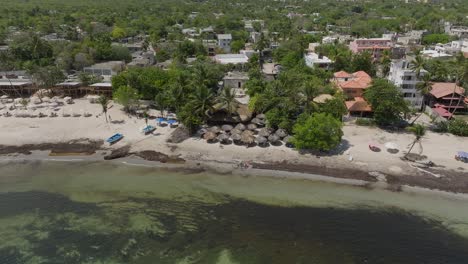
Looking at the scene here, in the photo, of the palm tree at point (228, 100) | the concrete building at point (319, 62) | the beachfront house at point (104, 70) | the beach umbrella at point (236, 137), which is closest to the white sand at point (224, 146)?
the beach umbrella at point (236, 137)

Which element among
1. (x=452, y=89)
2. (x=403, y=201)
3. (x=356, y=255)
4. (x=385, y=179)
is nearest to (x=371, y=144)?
(x=385, y=179)

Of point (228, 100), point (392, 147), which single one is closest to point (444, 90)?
point (392, 147)

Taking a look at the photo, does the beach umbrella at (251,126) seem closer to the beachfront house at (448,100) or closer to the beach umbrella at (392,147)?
the beach umbrella at (392,147)

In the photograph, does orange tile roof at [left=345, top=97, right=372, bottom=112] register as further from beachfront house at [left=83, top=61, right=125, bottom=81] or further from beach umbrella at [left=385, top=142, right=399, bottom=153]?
beachfront house at [left=83, top=61, right=125, bottom=81]

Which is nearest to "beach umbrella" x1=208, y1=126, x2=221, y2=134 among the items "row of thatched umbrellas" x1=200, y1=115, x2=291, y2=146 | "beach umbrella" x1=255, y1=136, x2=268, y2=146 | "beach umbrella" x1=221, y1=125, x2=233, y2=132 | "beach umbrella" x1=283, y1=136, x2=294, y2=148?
"row of thatched umbrellas" x1=200, y1=115, x2=291, y2=146

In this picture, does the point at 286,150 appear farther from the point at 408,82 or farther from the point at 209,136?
the point at 408,82
